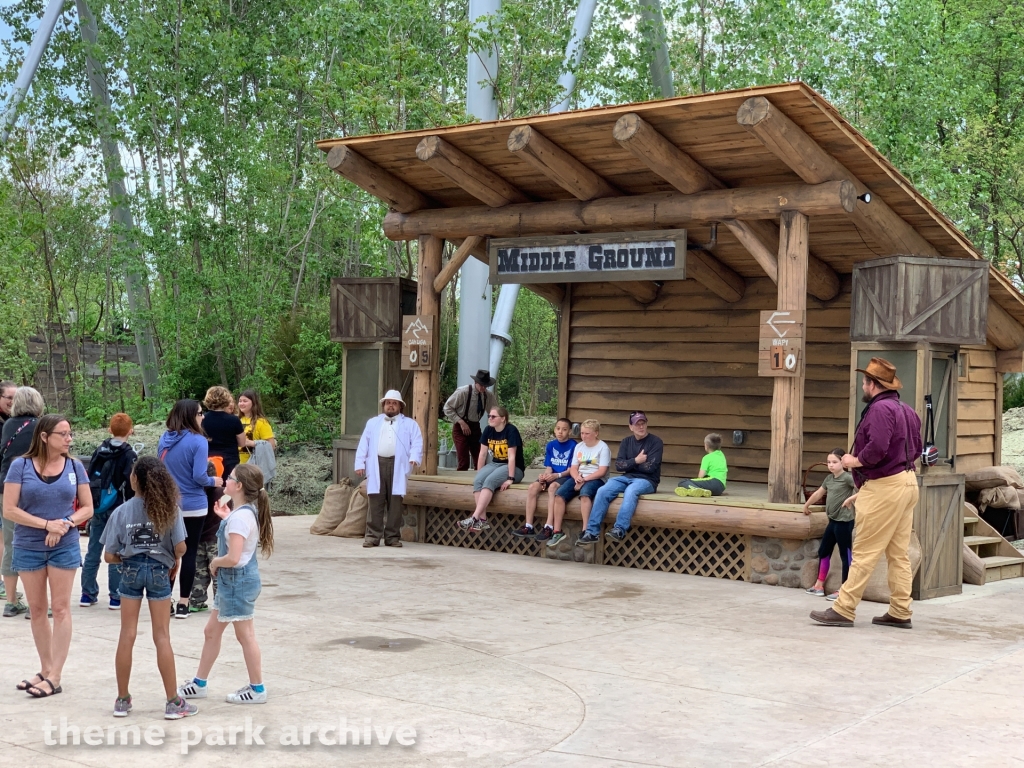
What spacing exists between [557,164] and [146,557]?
6.27 meters

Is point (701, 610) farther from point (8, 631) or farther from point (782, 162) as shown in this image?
point (8, 631)

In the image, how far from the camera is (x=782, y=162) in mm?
9672

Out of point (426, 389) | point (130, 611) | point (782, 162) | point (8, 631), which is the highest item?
point (782, 162)

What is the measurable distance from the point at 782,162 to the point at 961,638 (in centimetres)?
416

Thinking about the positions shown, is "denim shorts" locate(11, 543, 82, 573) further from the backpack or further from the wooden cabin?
the wooden cabin

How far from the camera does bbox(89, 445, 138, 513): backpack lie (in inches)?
293

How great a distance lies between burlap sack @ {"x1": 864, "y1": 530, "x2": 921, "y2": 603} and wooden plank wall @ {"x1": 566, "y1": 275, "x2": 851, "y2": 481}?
11.0 ft

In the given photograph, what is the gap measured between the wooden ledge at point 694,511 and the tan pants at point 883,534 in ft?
5.26

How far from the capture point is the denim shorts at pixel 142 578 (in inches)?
196

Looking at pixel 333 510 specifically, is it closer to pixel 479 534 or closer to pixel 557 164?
pixel 479 534

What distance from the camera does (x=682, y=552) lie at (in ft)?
34.2

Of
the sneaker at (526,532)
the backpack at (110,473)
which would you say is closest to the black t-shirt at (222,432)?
the backpack at (110,473)

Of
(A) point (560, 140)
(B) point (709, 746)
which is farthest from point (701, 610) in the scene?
(A) point (560, 140)

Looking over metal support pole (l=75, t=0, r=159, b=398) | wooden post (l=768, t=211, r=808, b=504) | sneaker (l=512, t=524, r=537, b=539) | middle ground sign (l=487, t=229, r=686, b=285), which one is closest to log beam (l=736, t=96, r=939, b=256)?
wooden post (l=768, t=211, r=808, b=504)
